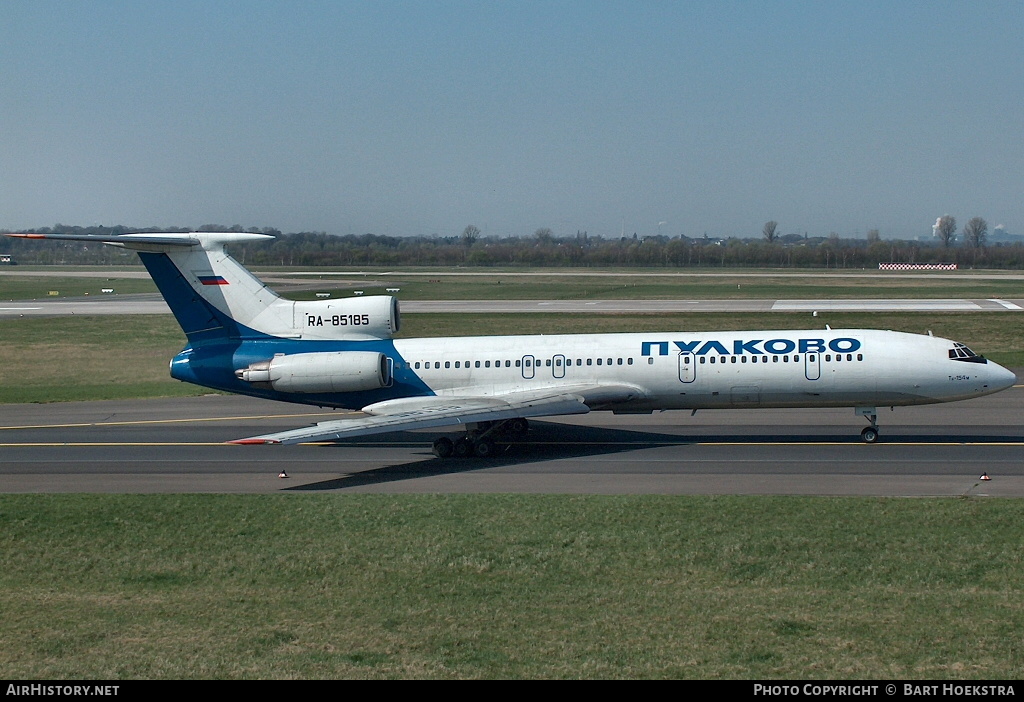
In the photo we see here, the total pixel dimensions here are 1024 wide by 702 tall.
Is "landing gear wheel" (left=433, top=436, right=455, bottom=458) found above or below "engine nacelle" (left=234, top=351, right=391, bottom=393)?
below

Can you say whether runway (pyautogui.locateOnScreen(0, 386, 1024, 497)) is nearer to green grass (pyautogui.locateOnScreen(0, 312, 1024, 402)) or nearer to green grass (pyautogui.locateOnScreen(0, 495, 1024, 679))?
green grass (pyautogui.locateOnScreen(0, 495, 1024, 679))

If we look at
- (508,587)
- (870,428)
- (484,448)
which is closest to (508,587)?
(508,587)

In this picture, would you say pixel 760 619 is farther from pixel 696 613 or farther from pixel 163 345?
pixel 163 345

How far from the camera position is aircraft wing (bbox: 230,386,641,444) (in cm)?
2827

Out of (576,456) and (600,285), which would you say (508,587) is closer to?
(576,456)

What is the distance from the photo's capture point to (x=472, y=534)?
69.1ft

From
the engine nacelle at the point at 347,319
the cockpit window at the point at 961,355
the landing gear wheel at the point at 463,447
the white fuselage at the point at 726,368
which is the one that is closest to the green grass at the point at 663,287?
the engine nacelle at the point at 347,319

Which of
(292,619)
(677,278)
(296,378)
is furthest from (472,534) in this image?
(677,278)

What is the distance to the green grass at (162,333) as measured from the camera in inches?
1864

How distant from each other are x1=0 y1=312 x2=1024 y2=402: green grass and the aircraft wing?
16627mm

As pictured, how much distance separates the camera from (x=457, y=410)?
2994 centimetres

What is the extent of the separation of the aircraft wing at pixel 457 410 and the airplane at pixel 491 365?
0.20 ft

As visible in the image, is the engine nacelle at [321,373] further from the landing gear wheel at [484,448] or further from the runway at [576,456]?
the landing gear wheel at [484,448]

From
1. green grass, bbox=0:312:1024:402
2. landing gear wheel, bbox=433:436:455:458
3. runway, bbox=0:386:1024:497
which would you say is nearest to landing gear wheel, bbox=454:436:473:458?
landing gear wheel, bbox=433:436:455:458
